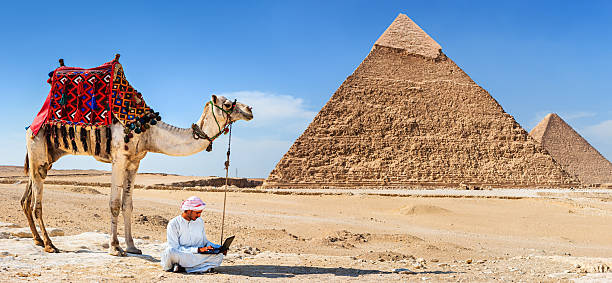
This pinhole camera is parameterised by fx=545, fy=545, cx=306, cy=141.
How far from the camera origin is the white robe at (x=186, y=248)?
498cm

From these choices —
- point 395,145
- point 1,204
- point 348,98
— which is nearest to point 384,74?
point 348,98

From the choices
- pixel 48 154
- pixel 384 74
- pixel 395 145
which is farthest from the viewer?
pixel 384 74

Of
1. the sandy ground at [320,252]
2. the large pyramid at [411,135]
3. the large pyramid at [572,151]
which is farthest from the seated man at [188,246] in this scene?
the large pyramid at [572,151]

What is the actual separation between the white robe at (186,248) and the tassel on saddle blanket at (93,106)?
45.8 inches

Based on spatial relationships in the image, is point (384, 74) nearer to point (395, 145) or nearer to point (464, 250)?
point (395, 145)

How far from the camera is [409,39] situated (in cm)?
7188

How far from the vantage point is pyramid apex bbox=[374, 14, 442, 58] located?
70.6m

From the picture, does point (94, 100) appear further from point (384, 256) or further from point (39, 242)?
point (384, 256)

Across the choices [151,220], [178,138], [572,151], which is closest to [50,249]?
[178,138]

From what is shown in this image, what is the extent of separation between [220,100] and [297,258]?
2.06m

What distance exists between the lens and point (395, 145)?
201ft

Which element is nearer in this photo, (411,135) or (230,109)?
(230,109)

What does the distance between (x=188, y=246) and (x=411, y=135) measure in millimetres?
59266

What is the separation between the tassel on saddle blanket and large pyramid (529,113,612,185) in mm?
104339
